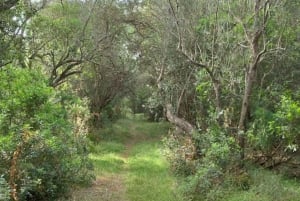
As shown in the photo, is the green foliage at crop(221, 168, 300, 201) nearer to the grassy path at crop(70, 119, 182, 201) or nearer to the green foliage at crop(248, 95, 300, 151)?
the green foliage at crop(248, 95, 300, 151)

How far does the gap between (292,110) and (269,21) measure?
4100mm

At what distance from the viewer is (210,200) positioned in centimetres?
935

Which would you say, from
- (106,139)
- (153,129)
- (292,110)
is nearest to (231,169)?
(292,110)

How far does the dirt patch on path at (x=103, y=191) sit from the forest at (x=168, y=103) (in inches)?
1.2

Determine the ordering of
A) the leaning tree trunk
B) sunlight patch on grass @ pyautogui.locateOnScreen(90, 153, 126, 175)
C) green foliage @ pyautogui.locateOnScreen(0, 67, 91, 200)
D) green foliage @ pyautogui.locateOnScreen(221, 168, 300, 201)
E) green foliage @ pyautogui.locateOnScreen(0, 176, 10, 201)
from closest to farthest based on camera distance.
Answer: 1. green foliage @ pyautogui.locateOnScreen(0, 176, 10, 201)
2. green foliage @ pyautogui.locateOnScreen(0, 67, 91, 200)
3. green foliage @ pyautogui.locateOnScreen(221, 168, 300, 201)
4. the leaning tree trunk
5. sunlight patch on grass @ pyautogui.locateOnScreen(90, 153, 126, 175)

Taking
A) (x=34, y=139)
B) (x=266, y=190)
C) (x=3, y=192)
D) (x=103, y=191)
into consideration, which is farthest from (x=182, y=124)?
(x=3, y=192)

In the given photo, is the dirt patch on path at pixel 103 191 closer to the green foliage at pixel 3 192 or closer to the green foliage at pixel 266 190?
the green foliage at pixel 266 190

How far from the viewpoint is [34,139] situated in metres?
7.97

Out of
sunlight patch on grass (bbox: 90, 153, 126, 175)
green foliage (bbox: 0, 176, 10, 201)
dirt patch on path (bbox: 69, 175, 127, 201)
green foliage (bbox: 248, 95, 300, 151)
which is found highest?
green foliage (bbox: 248, 95, 300, 151)

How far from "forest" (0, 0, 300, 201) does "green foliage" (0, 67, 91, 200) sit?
28mm

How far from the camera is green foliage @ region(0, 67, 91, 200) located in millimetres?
7434

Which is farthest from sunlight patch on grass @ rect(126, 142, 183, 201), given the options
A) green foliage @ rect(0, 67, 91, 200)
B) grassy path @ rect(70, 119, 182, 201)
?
green foliage @ rect(0, 67, 91, 200)

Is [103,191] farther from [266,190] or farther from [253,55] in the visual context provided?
[253,55]

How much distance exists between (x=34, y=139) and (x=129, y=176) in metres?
5.66
